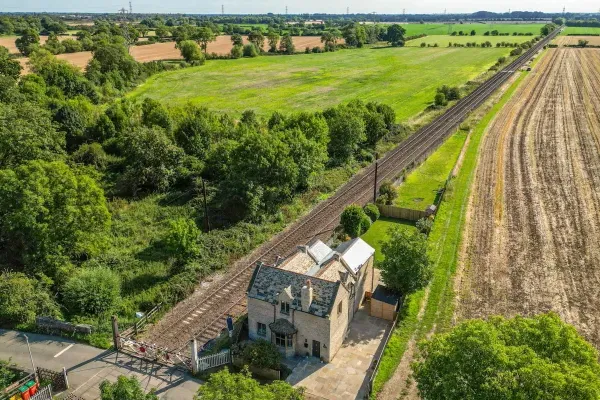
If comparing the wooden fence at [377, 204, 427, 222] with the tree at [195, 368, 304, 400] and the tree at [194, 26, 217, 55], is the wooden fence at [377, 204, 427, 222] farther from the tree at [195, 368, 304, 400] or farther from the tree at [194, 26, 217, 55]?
the tree at [194, 26, 217, 55]

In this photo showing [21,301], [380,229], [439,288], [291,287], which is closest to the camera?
[291,287]

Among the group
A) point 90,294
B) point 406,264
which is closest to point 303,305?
point 406,264

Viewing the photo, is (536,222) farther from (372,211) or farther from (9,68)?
(9,68)

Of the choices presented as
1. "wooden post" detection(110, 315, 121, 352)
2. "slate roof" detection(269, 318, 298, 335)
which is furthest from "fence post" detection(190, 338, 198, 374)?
"wooden post" detection(110, 315, 121, 352)

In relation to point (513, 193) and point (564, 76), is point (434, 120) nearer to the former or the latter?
point (513, 193)

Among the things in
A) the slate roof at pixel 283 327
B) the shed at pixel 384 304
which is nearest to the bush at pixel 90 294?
the slate roof at pixel 283 327

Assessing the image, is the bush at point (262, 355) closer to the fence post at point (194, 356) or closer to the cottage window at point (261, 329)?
the cottage window at point (261, 329)
